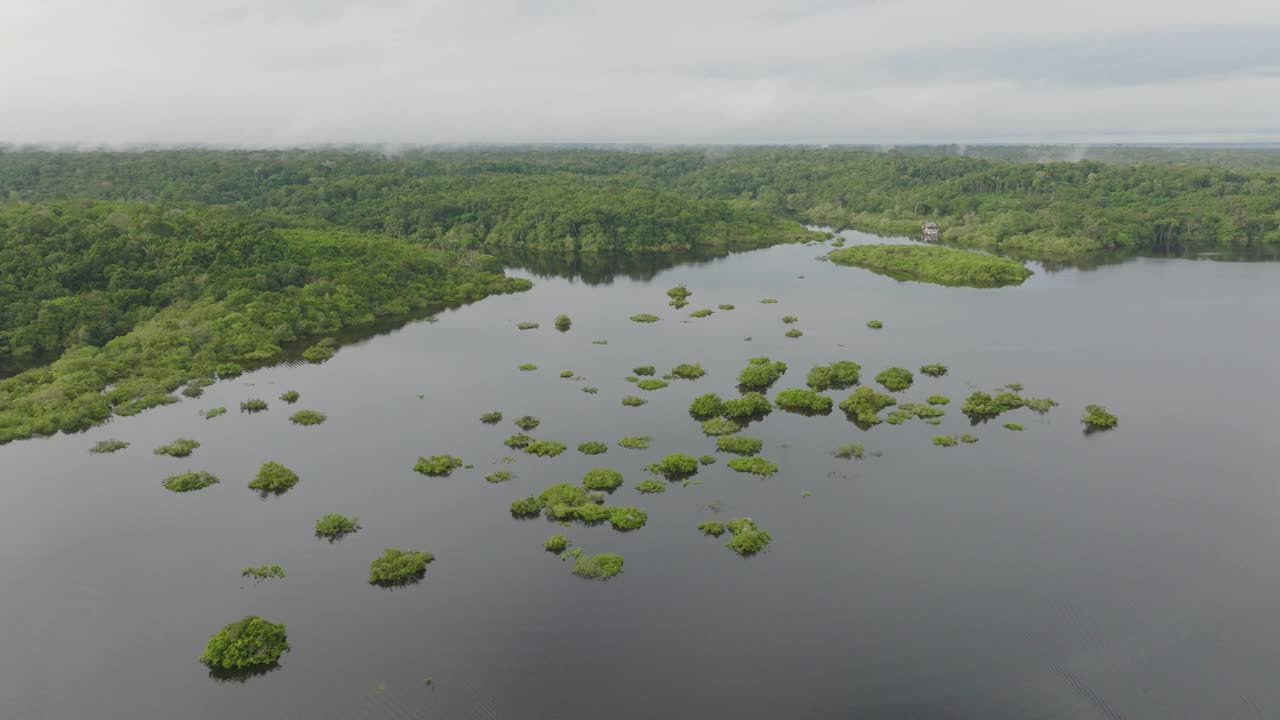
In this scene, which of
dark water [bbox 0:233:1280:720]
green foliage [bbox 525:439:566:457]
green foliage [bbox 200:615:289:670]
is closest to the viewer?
dark water [bbox 0:233:1280:720]

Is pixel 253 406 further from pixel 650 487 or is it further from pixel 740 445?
pixel 740 445

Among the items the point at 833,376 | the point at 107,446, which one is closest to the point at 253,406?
the point at 107,446

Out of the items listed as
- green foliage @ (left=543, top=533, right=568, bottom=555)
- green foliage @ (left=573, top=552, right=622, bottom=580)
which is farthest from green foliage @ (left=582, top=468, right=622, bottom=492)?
green foliage @ (left=573, top=552, right=622, bottom=580)

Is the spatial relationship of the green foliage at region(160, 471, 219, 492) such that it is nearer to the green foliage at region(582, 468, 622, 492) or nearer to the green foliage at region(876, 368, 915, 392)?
the green foliage at region(582, 468, 622, 492)

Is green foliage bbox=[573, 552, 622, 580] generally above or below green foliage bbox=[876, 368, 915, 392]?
below

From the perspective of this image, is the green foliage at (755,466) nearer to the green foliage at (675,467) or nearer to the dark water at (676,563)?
the dark water at (676,563)

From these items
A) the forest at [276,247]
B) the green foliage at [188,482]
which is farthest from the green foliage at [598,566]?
the forest at [276,247]
